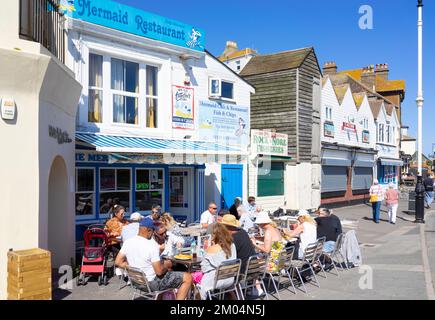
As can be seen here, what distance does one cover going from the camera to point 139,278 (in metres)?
5.55

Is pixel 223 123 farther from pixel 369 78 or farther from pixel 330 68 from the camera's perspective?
pixel 369 78

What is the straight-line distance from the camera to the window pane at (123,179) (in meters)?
11.2

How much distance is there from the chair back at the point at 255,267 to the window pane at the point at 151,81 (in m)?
7.14

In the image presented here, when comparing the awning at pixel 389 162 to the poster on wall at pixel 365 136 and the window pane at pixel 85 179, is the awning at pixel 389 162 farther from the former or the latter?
the window pane at pixel 85 179

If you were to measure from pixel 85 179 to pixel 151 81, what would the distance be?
3605mm

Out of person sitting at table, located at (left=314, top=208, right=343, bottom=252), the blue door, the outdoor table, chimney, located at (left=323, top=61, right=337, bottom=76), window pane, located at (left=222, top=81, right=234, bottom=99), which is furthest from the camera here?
chimney, located at (left=323, top=61, right=337, bottom=76)

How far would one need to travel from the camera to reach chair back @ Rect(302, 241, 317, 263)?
7250 mm

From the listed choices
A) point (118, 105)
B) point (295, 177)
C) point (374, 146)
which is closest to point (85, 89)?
point (118, 105)

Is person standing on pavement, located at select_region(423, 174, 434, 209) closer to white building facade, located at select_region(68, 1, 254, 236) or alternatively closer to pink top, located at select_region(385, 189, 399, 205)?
pink top, located at select_region(385, 189, 399, 205)

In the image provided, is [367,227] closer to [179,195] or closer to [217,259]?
[179,195]

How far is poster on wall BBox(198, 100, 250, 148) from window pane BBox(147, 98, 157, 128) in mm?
1700

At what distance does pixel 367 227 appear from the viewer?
15008 mm

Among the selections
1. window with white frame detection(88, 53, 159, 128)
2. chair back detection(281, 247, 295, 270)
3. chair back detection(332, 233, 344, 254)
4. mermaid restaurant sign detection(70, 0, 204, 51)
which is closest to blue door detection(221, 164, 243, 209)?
window with white frame detection(88, 53, 159, 128)
